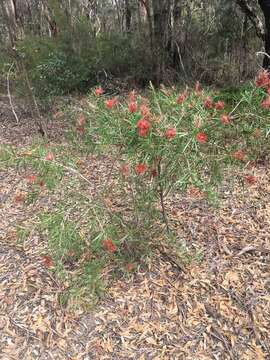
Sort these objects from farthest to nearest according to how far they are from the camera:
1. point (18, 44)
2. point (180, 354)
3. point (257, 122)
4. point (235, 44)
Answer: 1. point (235, 44)
2. point (18, 44)
3. point (180, 354)
4. point (257, 122)

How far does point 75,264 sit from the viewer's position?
2.89 m

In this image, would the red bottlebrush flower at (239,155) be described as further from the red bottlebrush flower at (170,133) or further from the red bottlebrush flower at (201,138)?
the red bottlebrush flower at (170,133)

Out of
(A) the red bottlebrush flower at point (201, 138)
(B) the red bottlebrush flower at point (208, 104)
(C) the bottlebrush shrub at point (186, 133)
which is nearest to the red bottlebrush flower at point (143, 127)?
(C) the bottlebrush shrub at point (186, 133)

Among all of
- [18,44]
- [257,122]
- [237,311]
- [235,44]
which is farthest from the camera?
[235,44]

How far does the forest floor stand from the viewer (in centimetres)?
234

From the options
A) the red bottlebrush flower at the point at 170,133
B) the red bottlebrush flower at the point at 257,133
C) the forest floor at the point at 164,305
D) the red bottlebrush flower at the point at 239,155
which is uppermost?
the red bottlebrush flower at the point at 170,133

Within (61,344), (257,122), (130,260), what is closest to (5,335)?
(61,344)

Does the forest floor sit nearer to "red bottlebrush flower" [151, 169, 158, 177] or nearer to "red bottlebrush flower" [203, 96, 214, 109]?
"red bottlebrush flower" [151, 169, 158, 177]

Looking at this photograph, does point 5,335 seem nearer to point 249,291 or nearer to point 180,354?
point 180,354

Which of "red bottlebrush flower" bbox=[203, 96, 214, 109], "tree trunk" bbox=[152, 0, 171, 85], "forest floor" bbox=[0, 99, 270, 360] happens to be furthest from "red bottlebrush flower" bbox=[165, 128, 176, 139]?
"tree trunk" bbox=[152, 0, 171, 85]

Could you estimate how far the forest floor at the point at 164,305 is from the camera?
234cm

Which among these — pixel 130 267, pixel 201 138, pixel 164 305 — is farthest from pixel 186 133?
pixel 164 305

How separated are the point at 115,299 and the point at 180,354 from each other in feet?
1.93

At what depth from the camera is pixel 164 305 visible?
102 inches
